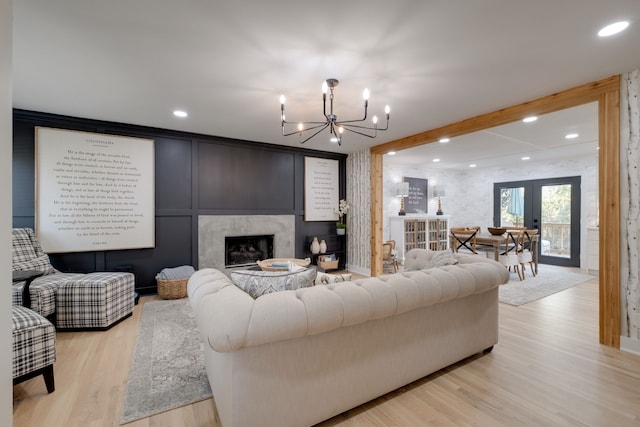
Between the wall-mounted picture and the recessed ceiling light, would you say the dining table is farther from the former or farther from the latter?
the recessed ceiling light

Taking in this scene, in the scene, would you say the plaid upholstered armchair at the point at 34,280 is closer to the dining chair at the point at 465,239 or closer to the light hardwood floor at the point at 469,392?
the light hardwood floor at the point at 469,392

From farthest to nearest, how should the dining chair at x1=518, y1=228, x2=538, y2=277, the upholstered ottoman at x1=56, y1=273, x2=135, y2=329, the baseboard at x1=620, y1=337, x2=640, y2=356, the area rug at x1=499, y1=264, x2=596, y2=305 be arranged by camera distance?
1. the dining chair at x1=518, y1=228, x2=538, y2=277
2. the area rug at x1=499, y1=264, x2=596, y2=305
3. the upholstered ottoman at x1=56, y1=273, x2=135, y2=329
4. the baseboard at x1=620, y1=337, x2=640, y2=356

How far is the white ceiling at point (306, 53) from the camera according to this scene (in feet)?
5.48

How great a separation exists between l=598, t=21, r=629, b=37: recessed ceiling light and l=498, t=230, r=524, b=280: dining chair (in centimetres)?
360

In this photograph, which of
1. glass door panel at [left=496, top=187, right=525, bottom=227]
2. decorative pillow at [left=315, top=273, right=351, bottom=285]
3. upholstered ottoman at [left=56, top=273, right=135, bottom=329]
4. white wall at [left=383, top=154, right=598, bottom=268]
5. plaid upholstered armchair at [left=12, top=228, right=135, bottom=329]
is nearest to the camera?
decorative pillow at [left=315, top=273, right=351, bottom=285]

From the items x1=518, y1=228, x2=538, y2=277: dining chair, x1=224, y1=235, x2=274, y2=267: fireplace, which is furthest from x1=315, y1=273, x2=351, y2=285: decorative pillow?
x1=518, y1=228, x2=538, y2=277: dining chair

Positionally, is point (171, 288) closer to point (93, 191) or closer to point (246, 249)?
point (246, 249)

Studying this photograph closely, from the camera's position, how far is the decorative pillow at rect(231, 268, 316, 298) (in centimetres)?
167

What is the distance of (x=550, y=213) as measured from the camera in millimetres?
6441

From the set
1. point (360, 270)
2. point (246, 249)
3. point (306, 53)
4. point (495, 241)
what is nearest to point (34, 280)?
point (246, 249)

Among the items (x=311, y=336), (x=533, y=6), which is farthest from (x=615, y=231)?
(x=311, y=336)

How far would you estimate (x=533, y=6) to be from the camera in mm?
1629

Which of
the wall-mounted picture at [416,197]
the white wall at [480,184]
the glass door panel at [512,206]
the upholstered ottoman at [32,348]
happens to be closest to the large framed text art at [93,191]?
the upholstered ottoman at [32,348]

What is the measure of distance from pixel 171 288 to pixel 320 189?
3.05 meters
